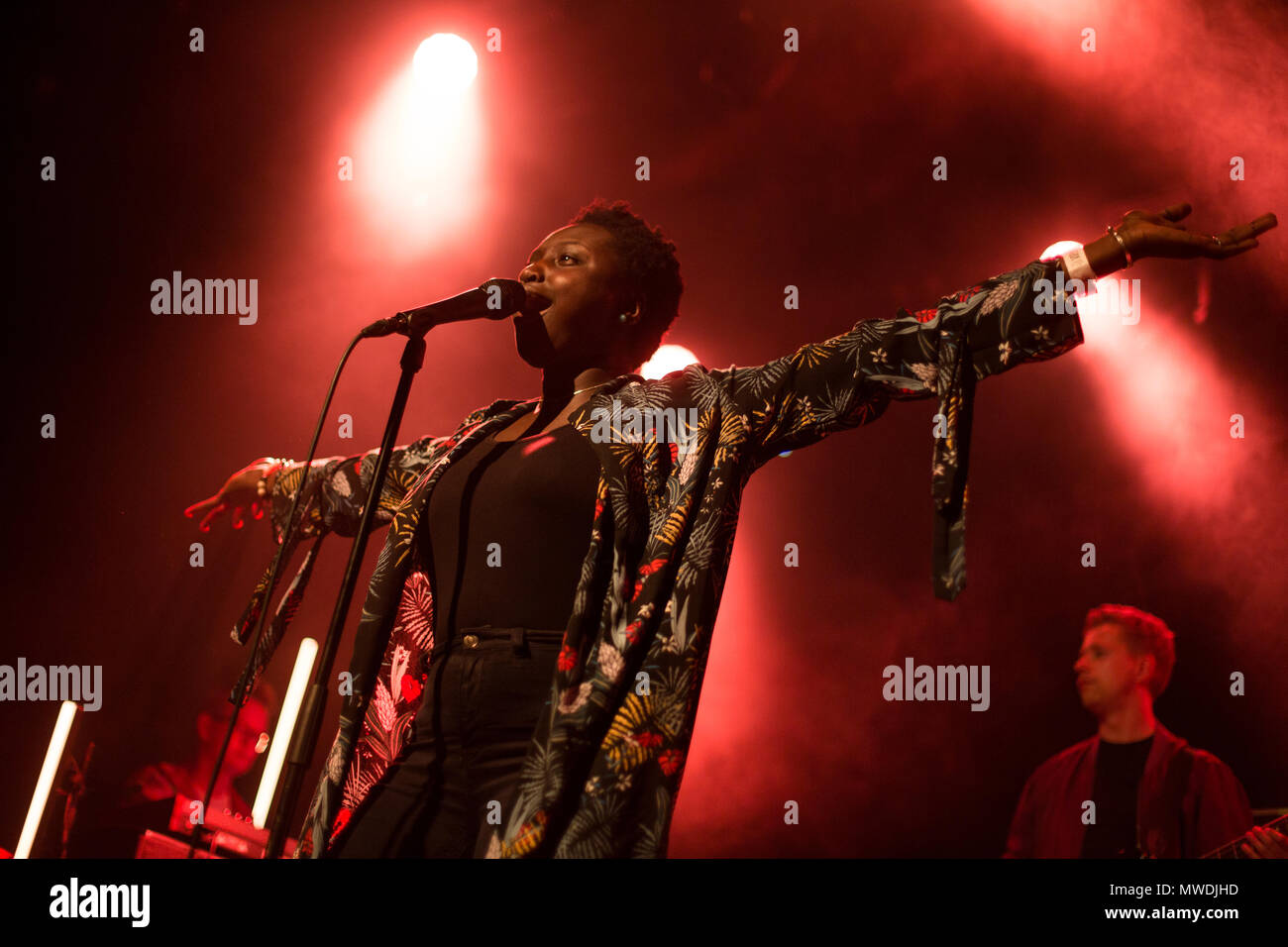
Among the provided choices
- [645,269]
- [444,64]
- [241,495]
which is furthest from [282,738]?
[444,64]

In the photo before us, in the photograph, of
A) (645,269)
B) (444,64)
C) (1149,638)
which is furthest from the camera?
(444,64)

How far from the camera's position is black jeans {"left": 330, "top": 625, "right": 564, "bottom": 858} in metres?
1.55

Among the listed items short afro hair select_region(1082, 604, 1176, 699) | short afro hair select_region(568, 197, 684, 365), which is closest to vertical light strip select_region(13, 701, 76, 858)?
short afro hair select_region(568, 197, 684, 365)

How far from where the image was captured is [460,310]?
5.72ft

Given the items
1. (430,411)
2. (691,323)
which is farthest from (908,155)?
(430,411)

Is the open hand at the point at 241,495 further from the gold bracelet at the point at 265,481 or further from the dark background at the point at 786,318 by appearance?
the dark background at the point at 786,318

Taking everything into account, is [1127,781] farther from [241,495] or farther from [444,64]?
[444,64]

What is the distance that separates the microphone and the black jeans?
1.79 ft

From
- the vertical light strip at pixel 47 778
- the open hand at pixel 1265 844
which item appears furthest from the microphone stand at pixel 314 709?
the open hand at pixel 1265 844

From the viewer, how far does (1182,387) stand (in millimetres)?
3934

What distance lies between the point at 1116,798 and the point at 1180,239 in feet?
8.66

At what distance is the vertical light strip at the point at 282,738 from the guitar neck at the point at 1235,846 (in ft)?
9.20

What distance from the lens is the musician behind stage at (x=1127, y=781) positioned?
3.20m

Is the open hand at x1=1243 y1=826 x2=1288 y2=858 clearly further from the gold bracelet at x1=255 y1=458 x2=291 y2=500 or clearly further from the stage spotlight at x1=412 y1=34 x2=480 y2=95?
the stage spotlight at x1=412 y1=34 x2=480 y2=95
